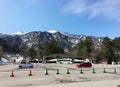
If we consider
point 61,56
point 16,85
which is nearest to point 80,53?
point 61,56

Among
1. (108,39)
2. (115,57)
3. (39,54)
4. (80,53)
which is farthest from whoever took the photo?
(39,54)

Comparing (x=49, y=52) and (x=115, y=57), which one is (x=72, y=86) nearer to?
(x=115, y=57)

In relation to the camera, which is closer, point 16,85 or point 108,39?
point 16,85

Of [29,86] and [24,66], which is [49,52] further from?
[29,86]


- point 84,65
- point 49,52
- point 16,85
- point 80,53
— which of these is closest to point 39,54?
point 49,52

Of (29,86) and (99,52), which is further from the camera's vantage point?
(99,52)

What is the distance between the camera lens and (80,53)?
15900 cm

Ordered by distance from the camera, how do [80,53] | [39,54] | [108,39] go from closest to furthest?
[108,39] → [80,53] → [39,54]

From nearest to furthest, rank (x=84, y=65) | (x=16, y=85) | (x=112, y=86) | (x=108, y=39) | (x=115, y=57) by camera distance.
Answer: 1. (x=112, y=86)
2. (x=16, y=85)
3. (x=84, y=65)
4. (x=115, y=57)
5. (x=108, y=39)

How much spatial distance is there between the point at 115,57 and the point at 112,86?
392ft

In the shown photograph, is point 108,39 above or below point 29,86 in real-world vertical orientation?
above

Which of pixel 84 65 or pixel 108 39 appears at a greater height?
pixel 108 39

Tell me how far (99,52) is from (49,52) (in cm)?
5768

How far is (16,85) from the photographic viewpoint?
889 inches
